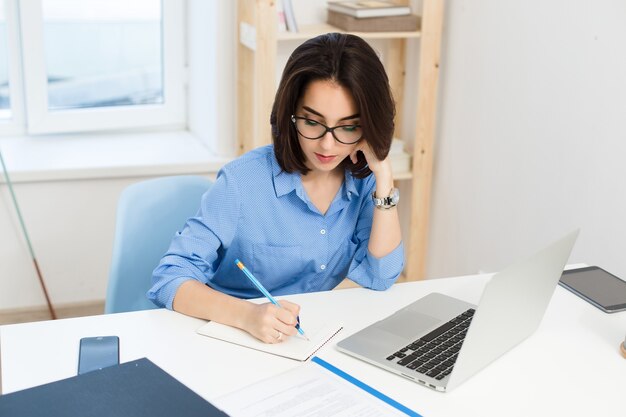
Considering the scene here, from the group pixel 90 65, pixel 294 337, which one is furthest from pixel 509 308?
pixel 90 65

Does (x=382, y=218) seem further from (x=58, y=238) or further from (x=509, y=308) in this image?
(x=58, y=238)

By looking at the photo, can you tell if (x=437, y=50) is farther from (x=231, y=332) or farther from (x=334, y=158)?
(x=231, y=332)

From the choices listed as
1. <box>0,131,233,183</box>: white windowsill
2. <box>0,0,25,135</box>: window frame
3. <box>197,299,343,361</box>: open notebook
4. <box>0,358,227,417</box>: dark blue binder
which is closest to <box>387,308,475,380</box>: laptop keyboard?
<box>197,299,343,361</box>: open notebook

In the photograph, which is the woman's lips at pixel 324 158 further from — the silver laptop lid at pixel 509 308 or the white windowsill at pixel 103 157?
the white windowsill at pixel 103 157

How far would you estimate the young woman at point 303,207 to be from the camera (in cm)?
175

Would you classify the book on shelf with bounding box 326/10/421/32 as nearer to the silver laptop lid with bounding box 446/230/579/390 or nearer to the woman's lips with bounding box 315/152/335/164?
the woman's lips with bounding box 315/152/335/164

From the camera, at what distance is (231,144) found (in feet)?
11.1

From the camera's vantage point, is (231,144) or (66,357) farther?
(231,144)

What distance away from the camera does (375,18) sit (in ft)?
9.98

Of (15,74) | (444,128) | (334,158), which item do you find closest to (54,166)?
(15,74)

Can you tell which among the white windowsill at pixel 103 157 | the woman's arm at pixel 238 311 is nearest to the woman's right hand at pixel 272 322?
the woman's arm at pixel 238 311

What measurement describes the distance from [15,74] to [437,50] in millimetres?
1668

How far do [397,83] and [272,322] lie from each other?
2.03 metres

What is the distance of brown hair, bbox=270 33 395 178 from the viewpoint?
1.75 m
